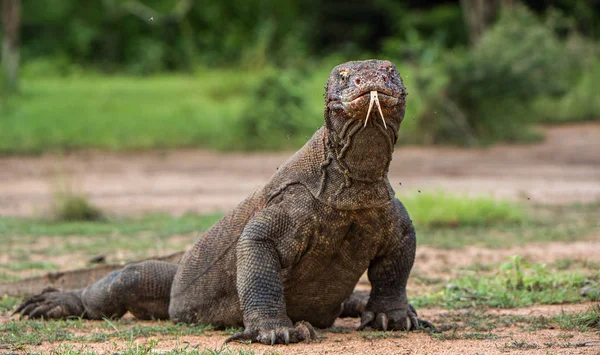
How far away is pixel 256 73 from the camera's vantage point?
69.0ft

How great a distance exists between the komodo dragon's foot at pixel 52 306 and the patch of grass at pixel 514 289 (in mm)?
1950

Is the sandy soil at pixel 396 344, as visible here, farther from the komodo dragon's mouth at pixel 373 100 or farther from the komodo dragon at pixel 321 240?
the komodo dragon's mouth at pixel 373 100

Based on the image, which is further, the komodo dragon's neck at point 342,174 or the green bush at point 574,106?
the green bush at point 574,106

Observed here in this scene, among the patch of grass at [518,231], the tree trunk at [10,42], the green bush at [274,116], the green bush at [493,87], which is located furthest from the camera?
the tree trunk at [10,42]

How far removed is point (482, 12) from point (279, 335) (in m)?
17.6

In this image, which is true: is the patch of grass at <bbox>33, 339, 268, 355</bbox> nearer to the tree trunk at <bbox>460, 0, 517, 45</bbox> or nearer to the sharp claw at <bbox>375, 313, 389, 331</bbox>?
the sharp claw at <bbox>375, 313, 389, 331</bbox>

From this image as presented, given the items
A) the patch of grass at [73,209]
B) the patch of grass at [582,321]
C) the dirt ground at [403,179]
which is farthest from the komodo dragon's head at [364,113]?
the patch of grass at [73,209]

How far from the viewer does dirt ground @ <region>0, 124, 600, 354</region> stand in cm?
817

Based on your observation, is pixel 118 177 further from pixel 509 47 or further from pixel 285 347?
pixel 285 347

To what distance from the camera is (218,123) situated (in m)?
18.2

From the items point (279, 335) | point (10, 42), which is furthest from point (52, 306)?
point (10, 42)

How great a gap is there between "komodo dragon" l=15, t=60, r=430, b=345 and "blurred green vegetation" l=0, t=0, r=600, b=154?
21.7ft

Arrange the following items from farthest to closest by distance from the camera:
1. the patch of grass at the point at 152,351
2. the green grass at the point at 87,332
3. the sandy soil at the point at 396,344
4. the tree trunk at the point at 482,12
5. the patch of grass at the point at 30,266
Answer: the tree trunk at the point at 482,12, the patch of grass at the point at 30,266, the green grass at the point at 87,332, the sandy soil at the point at 396,344, the patch of grass at the point at 152,351

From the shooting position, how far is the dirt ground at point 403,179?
8172 mm
